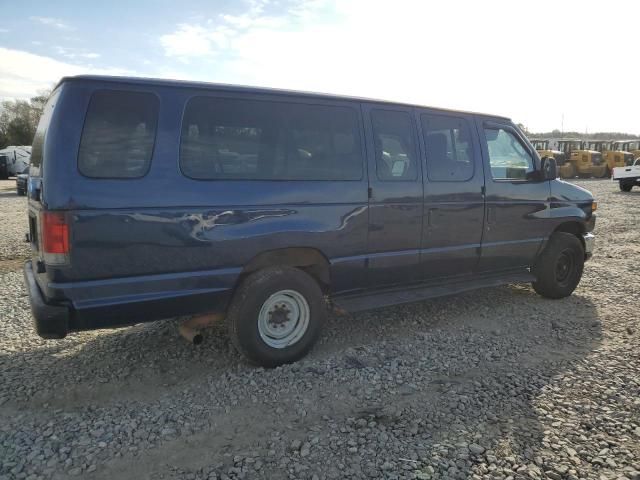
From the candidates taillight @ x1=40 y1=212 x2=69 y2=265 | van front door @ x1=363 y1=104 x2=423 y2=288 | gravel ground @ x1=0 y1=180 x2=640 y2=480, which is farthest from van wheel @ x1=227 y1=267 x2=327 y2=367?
taillight @ x1=40 y1=212 x2=69 y2=265

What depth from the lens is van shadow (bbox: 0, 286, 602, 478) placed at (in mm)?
3162

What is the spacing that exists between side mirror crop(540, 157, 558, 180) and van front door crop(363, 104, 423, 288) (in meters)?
1.81

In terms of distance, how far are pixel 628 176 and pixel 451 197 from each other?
22399 millimetres

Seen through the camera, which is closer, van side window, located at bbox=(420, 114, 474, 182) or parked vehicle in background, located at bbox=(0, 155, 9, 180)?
van side window, located at bbox=(420, 114, 474, 182)

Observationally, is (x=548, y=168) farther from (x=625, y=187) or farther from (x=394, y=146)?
(x=625, y=187)

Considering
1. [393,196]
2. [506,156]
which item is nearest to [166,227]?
[393,196]

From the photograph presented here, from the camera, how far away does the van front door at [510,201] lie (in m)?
5.19

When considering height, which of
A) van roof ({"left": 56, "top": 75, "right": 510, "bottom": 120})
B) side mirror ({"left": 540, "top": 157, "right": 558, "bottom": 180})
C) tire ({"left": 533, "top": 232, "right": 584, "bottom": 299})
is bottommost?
tire ({"left": 533, "top": 232, "right": 584, "bottom": 299})

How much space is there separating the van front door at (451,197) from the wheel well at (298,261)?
3.61ft

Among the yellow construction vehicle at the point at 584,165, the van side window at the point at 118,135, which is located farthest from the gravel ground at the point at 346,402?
the yellow construction vehicle at the point at 584,165

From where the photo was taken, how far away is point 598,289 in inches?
251

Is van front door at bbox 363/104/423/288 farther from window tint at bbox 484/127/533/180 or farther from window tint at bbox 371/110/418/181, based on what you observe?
window tint at bbox 484/127/533/180

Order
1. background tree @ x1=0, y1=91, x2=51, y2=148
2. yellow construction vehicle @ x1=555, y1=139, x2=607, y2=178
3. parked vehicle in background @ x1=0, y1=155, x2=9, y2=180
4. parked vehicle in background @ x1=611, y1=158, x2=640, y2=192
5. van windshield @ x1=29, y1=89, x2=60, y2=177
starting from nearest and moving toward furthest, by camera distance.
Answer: van windshield @ x1=29, y1=89, x2=60, y2=177
parked vehicle in background @ x1=611, y1=158, x2=640, y2=192
yellow construction vehicle @ x1=555, y1=139, x2=607, y2=178
parked vehicle in background @ x1=0, y1=155, x2=9, y2=180
background tree @ x1=0, y1=91, x2=51, y2=148

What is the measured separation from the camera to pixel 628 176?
22.7 metres
